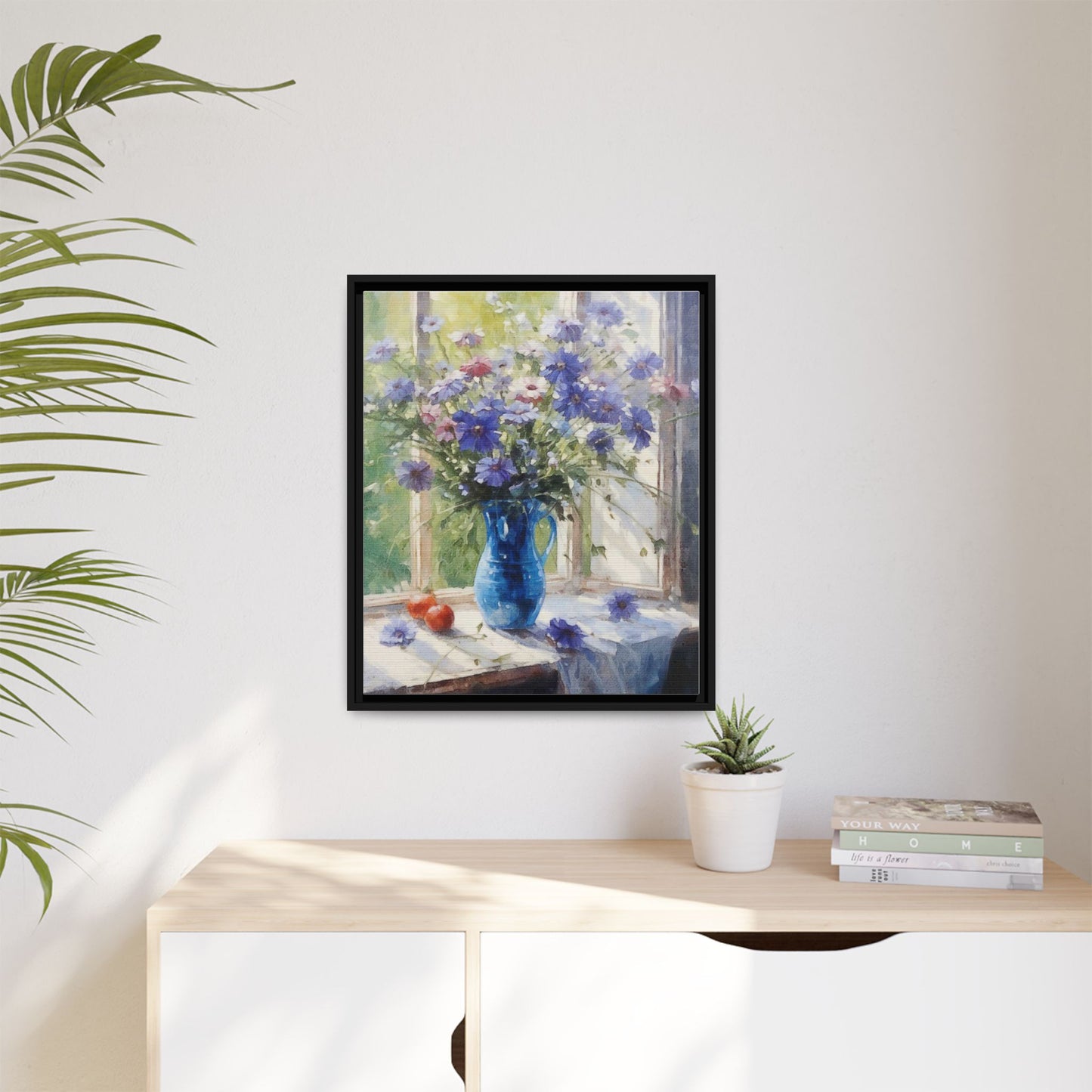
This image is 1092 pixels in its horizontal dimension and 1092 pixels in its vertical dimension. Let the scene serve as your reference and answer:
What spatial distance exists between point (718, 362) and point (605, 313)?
0.23 metres

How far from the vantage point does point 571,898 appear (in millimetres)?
1425

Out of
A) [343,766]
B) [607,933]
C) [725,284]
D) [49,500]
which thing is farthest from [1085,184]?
[49,500]

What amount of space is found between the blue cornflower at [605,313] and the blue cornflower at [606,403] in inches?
4.3

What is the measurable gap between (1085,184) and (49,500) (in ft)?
6.55

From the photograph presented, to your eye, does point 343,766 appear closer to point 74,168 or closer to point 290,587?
point 290,587

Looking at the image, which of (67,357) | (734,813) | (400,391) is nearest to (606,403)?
(400,391)

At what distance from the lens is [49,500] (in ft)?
5.82

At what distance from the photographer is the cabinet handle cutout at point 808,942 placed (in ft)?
4.53

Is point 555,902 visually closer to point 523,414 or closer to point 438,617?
point 438,617

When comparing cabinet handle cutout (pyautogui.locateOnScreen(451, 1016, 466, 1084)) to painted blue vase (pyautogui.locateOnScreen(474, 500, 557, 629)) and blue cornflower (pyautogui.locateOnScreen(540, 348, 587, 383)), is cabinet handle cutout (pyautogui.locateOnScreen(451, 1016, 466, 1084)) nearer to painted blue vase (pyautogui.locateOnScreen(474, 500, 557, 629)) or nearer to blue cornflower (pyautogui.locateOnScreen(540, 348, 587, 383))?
painted blue vase (pyautogui.locateOnScreen(474, 500, 557, 629))

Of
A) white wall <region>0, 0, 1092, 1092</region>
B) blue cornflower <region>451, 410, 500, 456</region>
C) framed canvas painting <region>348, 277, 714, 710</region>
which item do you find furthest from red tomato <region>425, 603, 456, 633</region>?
blue cornflower <region>451, 410, 500, 456</region>

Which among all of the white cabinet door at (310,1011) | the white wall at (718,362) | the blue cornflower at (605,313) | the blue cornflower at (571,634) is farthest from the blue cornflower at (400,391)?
the white cabinet door at (310,1011)

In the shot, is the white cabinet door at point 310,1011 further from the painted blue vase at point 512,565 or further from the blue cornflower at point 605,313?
the blue cornflower at point 605,313

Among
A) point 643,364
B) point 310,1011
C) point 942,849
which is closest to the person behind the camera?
point 310,1011
